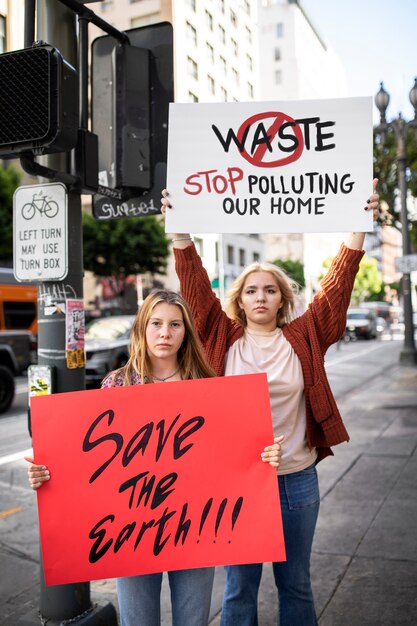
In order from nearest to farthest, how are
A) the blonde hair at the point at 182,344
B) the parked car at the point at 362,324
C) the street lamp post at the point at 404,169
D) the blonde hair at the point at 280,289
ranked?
the blonde hair at the point at 182,344 < the blonde hair at the point at 280,289 < the street lamp post at the point at 404,169 < the parked car at the point at 362,324

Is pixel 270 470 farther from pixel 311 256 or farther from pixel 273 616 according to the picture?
pixel 311 256

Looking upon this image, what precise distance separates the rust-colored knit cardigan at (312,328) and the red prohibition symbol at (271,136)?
0.48 metres

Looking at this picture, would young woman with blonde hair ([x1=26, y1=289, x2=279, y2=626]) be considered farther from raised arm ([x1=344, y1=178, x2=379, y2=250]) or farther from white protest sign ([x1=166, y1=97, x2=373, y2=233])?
raised arm ([x1=344, y1=178, x2=379, y2=250])

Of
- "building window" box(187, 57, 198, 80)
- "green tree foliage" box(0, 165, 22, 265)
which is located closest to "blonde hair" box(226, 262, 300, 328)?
"building window" box(187, 57, 198, 80)

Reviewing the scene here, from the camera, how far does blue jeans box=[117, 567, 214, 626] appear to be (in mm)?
2283

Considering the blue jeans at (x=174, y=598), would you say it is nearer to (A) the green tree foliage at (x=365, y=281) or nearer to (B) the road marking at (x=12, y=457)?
(B) the road marking at (x=12, y=457)

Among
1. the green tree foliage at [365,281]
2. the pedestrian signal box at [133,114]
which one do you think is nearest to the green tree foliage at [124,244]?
the pedestrian signal box at [133,114]

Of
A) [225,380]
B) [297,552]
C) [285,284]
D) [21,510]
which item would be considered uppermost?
[285,284]

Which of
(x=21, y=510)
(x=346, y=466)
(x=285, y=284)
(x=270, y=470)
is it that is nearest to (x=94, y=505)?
(x=270, y=470)

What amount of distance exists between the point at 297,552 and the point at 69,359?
1.45 m

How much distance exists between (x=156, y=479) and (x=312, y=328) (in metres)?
0.97

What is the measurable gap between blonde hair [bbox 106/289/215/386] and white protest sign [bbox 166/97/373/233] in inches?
14.4

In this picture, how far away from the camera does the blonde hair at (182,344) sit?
2.51 metres

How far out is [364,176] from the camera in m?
2.70
